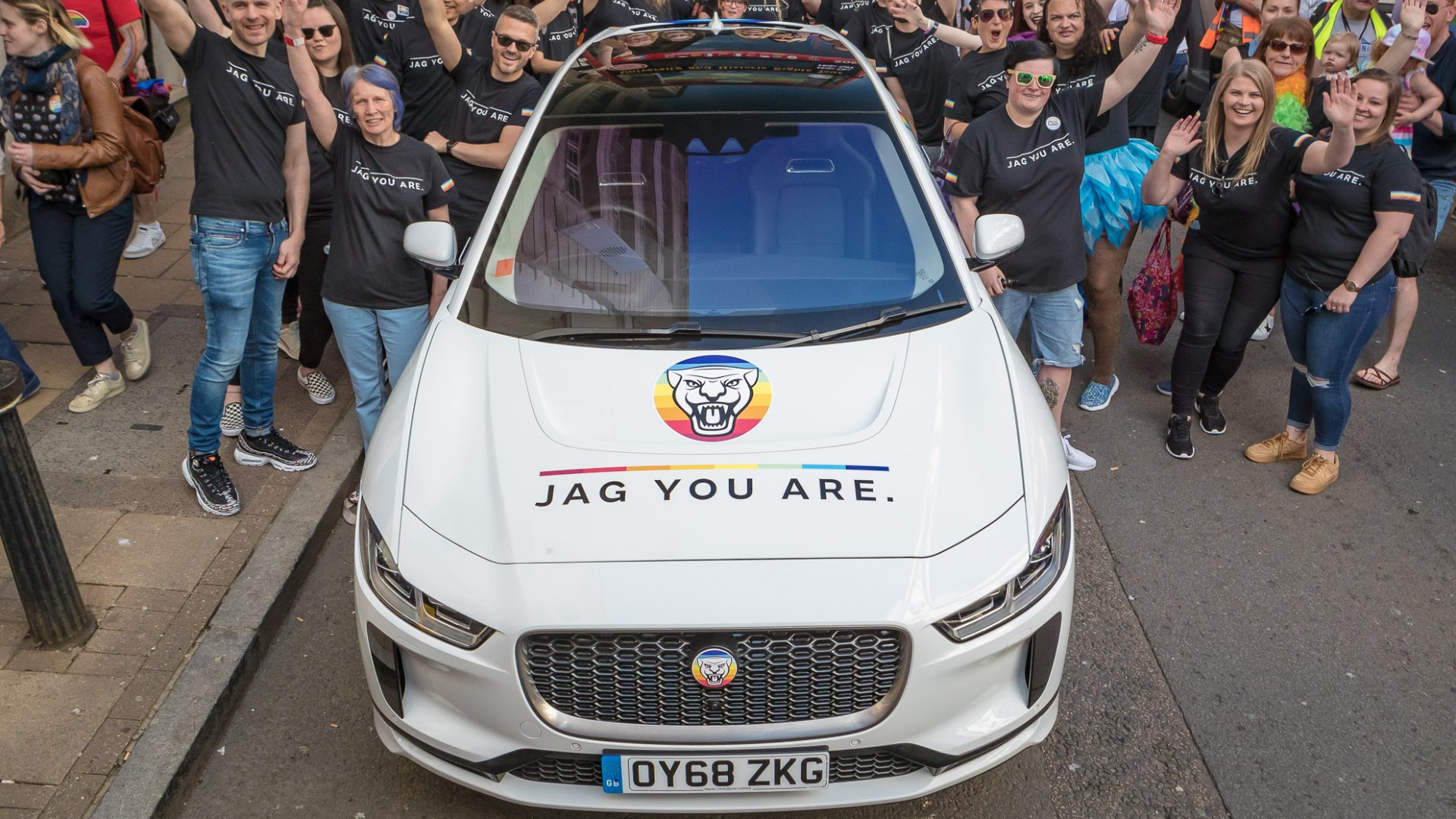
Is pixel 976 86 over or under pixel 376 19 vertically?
under

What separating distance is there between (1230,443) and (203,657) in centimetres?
448

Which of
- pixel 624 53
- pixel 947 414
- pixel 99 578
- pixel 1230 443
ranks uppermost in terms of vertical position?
pixel 624 53

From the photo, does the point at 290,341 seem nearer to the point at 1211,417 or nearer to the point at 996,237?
the point at 996,237

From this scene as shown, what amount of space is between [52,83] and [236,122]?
969mm

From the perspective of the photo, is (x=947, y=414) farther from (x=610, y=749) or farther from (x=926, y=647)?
(x=610, y=749)

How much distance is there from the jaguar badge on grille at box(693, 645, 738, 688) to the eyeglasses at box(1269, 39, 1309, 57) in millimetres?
4675

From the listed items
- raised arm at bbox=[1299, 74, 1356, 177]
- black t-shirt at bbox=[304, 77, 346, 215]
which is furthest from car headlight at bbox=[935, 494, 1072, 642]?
black t-shirt at bbox=[304, 77, 346, 215]

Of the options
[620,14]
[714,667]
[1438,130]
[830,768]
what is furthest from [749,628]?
[1438,130]

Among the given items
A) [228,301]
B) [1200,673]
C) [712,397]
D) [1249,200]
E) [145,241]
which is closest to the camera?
[712,397]

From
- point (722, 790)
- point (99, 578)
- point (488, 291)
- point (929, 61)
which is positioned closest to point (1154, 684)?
point (722, 790)

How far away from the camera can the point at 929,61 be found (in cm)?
670

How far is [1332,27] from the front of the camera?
7055 millimetres

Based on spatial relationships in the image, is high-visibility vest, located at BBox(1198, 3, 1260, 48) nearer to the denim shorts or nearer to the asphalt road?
the asphalt road

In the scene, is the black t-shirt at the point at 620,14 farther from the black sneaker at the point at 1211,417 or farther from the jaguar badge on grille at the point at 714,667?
the jaguar badge on grille at the point at 714,667
